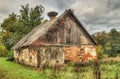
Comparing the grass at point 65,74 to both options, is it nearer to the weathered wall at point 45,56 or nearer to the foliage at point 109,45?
the weathered wall at point 45,56

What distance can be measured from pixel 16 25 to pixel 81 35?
37257 millimetres

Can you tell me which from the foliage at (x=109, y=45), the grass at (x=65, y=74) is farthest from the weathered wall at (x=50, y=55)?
the foliage at (x=109, y=45)

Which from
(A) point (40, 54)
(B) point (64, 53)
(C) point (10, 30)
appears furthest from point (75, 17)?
(C) point (10, 30)

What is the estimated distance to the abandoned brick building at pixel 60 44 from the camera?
2952 centimetres

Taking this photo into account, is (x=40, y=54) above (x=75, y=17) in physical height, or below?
below

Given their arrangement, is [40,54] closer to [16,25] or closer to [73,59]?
[73,59]

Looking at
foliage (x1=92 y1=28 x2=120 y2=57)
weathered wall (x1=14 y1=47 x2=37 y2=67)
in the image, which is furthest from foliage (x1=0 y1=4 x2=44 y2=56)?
weathered wall (x1=14 y1=47 x2=37 y2=67)

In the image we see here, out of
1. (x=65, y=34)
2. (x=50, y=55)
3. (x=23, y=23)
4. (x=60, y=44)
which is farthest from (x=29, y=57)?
(x=23, y=23)

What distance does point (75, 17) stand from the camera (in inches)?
1309

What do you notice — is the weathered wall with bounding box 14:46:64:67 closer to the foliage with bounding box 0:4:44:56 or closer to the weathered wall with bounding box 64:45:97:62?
the weathered wall with bounding box 64:45:97:62

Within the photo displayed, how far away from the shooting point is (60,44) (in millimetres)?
31656

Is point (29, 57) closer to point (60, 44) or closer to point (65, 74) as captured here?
point (60, 44)

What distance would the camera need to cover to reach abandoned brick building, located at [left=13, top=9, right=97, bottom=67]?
29516mm

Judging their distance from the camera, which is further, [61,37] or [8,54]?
[8,54]
